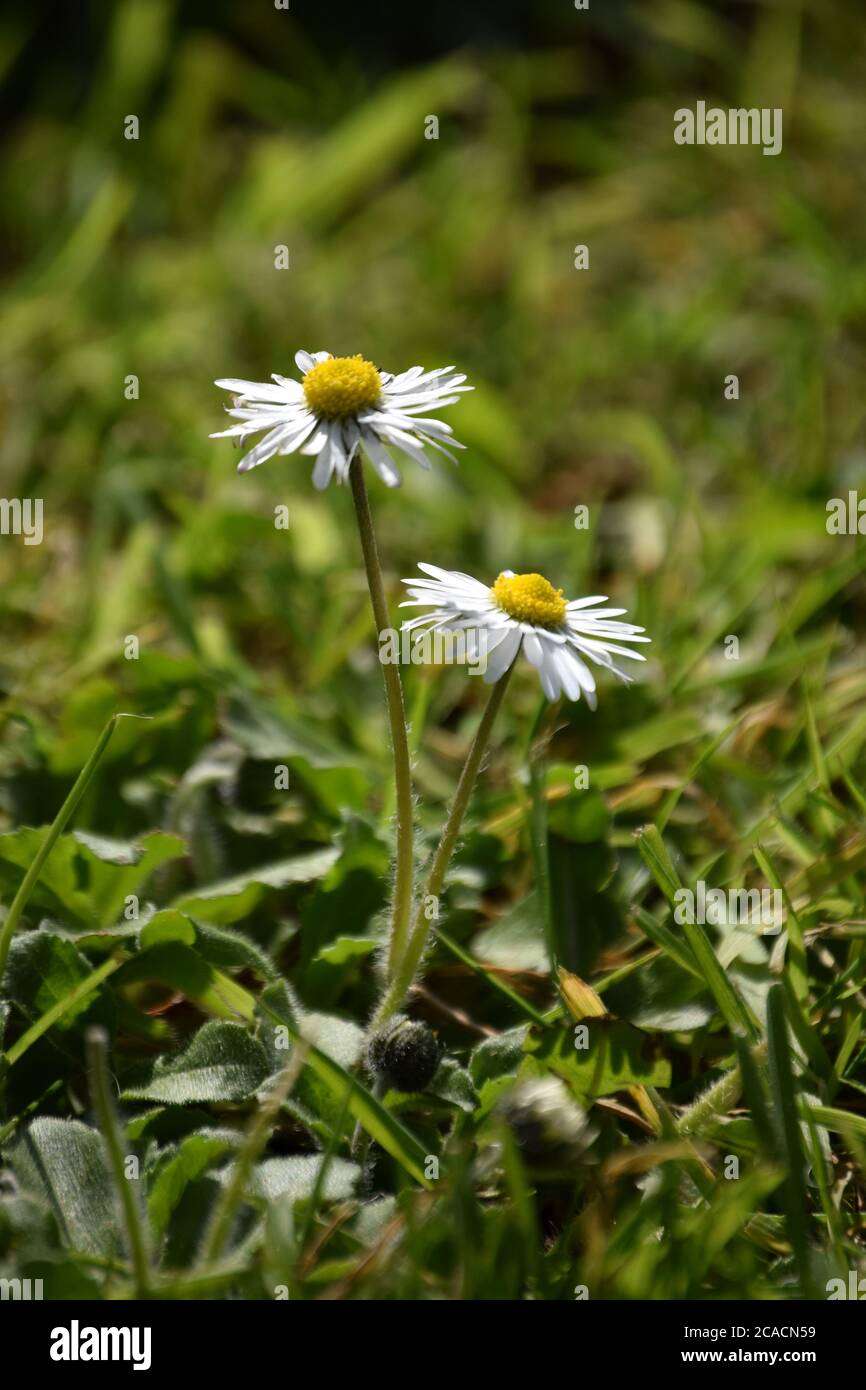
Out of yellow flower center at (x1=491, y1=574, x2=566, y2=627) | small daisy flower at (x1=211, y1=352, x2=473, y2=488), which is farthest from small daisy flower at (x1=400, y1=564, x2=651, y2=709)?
small daisy flower at (x1=211, y1=352, x2=473, y2=488)

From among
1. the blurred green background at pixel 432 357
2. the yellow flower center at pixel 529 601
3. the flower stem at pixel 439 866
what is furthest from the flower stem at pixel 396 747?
the blurred green background at pixel 432 357

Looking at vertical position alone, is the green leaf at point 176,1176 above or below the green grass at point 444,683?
below

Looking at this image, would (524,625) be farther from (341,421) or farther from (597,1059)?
(597,1059)

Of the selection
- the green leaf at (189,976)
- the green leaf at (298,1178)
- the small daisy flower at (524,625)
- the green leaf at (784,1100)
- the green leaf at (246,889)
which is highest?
the small daisy flower at (524,625)

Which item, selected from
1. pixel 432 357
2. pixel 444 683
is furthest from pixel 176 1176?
pixel 432 357

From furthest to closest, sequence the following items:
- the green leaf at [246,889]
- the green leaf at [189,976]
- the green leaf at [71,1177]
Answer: the green leaf at [246,889]
the green leaf at [189,976]
the green leaf at [71,1177]

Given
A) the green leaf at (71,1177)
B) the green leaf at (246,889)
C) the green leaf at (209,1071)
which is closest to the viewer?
the green leaf at (71,1177)

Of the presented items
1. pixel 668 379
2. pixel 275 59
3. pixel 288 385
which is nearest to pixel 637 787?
pixel 288 385

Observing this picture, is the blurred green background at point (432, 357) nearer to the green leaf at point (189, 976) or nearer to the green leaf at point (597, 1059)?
the green leaf at point (189, 976)
